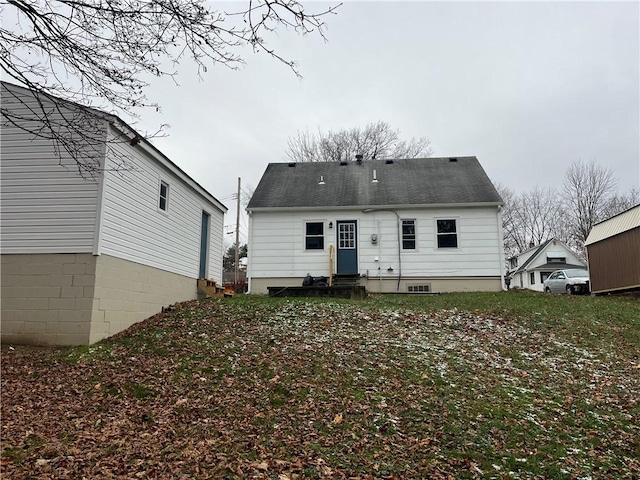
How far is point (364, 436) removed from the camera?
456 cm

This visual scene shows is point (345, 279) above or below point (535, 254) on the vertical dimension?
below

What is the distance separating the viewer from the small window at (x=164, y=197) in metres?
10.7

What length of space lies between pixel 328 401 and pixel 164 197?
7.49 meters

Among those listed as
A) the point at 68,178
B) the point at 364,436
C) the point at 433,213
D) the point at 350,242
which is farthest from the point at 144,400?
the point at 433,213

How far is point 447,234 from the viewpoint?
1501 centimetres

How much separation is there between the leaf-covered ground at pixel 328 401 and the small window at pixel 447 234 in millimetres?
5978

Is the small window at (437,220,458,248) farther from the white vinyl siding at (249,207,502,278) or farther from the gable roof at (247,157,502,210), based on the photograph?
the gable roof at (247,157,502,210)

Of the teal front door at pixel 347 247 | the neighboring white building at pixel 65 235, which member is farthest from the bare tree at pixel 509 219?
the neighboring white building at pixel 65 235

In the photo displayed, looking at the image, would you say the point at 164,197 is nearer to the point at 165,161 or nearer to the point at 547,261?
the point at 165,161

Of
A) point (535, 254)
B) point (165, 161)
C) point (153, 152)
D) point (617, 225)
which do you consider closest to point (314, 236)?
point (165, 161)

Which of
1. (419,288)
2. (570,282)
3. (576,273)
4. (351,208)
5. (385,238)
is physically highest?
(351,208)

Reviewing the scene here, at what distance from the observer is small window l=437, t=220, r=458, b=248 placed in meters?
15.0

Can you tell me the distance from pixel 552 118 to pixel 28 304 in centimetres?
2332

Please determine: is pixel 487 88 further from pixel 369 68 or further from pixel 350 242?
pixel 369 68
